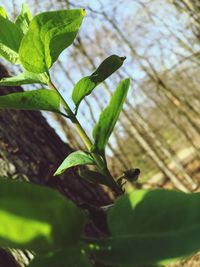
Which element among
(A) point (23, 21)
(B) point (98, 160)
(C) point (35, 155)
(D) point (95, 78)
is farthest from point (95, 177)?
(C) point (35, 155)

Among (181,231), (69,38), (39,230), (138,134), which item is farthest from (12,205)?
(138,134)

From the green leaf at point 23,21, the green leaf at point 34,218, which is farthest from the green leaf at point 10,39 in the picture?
the green leaf at point 34,218

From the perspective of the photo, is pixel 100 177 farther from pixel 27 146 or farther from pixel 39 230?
pixel 27 146

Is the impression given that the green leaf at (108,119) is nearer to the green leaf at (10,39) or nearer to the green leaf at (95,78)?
the green leaf at (95,78)

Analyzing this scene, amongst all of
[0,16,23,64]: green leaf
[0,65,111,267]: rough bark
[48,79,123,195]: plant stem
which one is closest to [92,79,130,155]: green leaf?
[48,79,123,195]: plant stem

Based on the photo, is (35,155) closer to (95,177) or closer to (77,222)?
(95,177)

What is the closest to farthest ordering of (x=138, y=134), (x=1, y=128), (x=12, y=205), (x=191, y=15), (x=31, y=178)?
(x=12, y=205) < (x=31, y=178) < (x=1, y=128) < (x=191, y=15) < (x=138, y=134)

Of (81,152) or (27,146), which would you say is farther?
(27,146)
